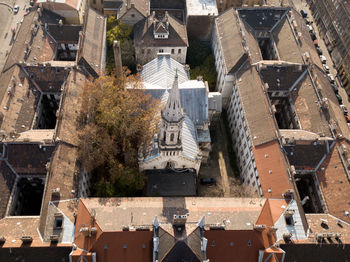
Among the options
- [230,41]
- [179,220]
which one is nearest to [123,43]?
[230,41]

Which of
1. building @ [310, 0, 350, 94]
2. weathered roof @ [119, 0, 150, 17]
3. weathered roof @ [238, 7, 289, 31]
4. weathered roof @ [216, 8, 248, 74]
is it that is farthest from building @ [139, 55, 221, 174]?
building @ [310, 0, 350, 94]

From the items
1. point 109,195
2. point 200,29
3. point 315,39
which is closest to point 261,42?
point 200,29

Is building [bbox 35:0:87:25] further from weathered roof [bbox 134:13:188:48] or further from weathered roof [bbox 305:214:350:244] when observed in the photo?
weathered roof [bbox 305:214:350:244]

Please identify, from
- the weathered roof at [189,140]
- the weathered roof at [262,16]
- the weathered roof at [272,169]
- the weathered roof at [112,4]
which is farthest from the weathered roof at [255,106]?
the weathered roof at [112,4]

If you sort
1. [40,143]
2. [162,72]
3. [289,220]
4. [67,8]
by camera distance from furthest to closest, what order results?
[67,8] → [162,72] → [40,143] → [289,220]

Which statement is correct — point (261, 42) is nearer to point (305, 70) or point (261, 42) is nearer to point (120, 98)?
point (305, 70)

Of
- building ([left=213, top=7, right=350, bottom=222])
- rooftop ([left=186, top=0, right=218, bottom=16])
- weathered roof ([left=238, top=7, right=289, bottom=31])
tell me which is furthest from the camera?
rooftop ([left=186, top=0, right=218, bottom=16])

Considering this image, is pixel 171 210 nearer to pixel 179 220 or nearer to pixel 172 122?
pixel 179 220

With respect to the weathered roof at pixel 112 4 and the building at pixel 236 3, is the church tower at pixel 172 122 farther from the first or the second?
the building at pixel 236 3
